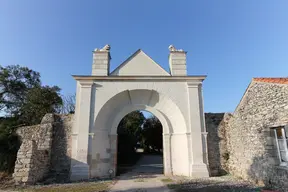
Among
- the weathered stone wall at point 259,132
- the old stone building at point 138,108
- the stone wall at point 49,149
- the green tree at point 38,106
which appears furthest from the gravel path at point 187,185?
the green tree at point 38,106

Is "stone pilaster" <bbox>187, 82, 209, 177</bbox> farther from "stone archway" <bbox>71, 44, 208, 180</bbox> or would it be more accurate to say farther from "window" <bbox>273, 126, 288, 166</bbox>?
"window" <bbox>273, 126, 288, 166</bbox>

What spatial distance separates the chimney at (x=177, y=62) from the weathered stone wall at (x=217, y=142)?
275 centimetres

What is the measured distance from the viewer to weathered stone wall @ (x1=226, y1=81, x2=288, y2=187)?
505 centimetres

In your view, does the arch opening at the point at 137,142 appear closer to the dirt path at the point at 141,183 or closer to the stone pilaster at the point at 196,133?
the dirt path at the point at 141,183

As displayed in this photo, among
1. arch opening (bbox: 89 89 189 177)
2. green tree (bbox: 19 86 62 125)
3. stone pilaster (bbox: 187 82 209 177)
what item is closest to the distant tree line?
green tree (bbox: 19 86 62 125)

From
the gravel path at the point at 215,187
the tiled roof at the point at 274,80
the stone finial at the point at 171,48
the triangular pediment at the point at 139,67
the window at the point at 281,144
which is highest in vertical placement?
the stone finial at the point at 171,48

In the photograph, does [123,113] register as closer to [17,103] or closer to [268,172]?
[268,172]

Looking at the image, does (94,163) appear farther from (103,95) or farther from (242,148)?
(242,148)

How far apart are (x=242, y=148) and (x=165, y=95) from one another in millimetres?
4190

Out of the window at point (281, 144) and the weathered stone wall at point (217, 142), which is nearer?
the window at point (281, 144)

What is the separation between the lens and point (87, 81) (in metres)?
8.73

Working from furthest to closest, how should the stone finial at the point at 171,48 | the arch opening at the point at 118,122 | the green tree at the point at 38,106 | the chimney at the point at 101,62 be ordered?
the green tree at the point at 38,106
the stone finial at the point at 171,48
the chimney at the point at 101,62
the arch opening at the point at 118,122

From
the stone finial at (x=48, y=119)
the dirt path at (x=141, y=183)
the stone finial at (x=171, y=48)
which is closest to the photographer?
the dirt path at (x=141, y=183)

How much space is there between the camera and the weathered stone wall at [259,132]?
5.05 meters
